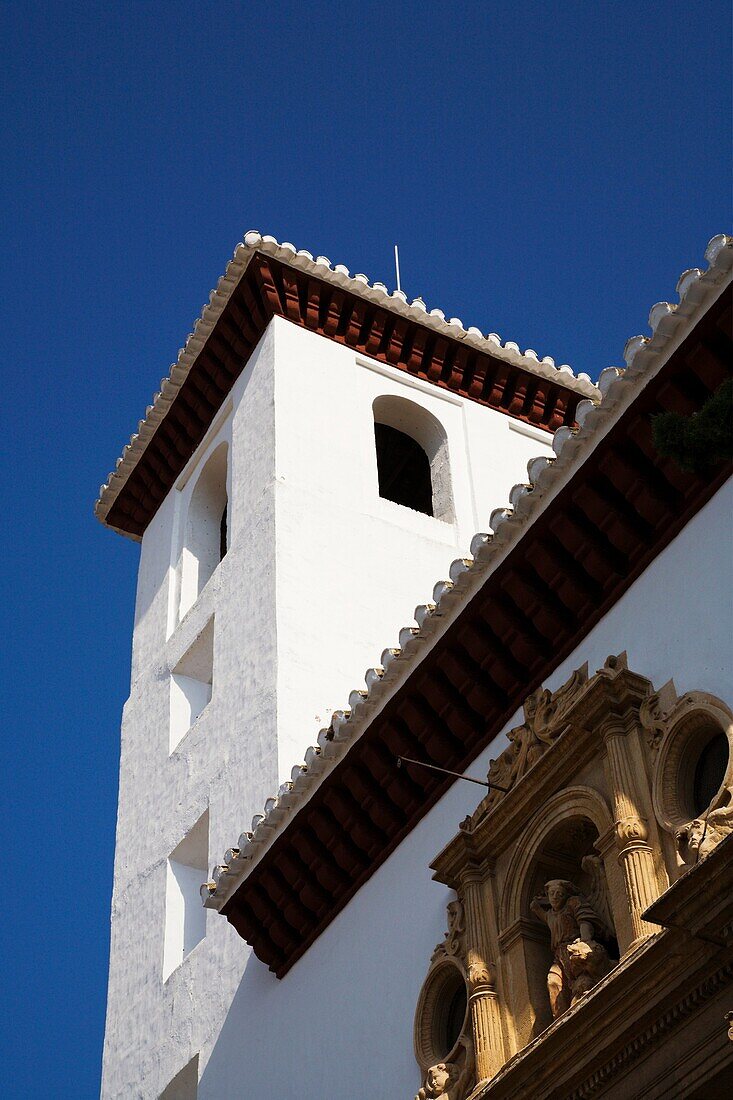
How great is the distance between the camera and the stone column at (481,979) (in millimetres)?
8180

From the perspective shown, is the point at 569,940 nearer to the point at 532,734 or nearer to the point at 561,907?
the point at 561,907

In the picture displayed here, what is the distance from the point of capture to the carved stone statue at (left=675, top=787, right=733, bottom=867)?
7.17 m

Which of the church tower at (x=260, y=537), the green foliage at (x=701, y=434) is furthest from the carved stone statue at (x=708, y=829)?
the church tower at (x=260, y=537)

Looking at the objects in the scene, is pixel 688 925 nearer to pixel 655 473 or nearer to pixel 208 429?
pixel 655 473

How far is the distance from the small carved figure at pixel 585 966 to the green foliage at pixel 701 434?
288 centimetres

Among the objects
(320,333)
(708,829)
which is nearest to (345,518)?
(320,333)

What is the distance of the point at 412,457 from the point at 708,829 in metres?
10.3

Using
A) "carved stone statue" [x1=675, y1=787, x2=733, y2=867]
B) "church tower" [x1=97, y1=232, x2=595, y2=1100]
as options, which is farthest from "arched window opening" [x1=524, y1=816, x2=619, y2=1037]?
"church tower" [x1=97, y1=232, x2=595, y2=1100]

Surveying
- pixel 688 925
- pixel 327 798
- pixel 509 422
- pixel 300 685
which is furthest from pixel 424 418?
pixel 688 925

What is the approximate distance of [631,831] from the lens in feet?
25.4

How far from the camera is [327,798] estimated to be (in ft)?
34.6

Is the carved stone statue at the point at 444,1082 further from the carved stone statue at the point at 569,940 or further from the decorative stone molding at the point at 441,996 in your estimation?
the carved stone statue at the point at 569,940

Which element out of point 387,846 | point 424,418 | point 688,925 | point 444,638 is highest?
point 424,418

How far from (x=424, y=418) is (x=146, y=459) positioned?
10.2 feet
